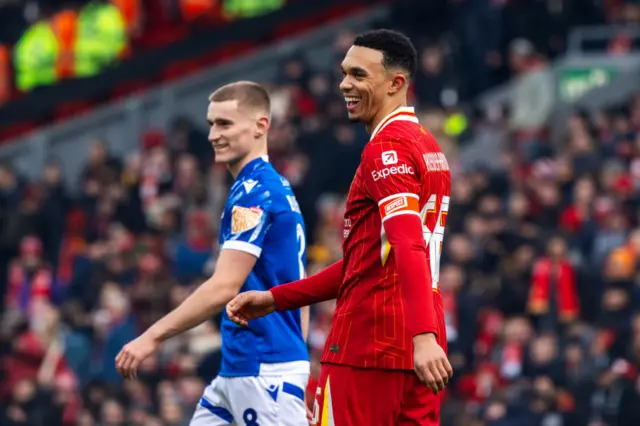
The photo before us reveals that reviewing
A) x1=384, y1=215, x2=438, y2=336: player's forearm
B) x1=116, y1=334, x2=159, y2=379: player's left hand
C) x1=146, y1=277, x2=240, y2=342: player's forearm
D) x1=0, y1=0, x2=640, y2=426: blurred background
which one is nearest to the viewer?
x1=384, y1=215, x2=438, y2=336: player's forearm

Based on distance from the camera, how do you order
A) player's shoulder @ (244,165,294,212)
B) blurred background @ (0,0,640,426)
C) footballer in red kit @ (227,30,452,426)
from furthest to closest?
blurred background @ (0,0,640,426) < player's shoulder @ (244,165,294,212) < footballer in red kit @ (227,30,452,426)

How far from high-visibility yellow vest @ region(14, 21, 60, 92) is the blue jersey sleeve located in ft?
54.9

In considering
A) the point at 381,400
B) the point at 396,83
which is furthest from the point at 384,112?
the point at 381,400

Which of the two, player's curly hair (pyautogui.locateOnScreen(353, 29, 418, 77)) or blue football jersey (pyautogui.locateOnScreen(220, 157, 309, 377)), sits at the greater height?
player's curly hair (pyautogui.locateOnScreen(353, 29, 418, 77))

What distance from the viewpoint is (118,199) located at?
1983 centimetres

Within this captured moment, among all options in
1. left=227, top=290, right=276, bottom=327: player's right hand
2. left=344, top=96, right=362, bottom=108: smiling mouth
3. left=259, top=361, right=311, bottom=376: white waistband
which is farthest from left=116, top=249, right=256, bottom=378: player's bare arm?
left=344, top=96, right=362, bottom=108: smiling mouth

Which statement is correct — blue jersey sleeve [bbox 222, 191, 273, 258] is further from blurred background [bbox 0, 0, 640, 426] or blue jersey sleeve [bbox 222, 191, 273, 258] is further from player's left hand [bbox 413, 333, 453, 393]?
blurred background [bbox 0, 0, 640, 426]

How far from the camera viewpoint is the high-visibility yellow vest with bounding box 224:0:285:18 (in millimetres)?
24625

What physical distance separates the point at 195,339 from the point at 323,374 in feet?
27.7

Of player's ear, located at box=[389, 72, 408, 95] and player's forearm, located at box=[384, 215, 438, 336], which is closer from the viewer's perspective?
player's forearm, located at box=[384, 215, 438, 336]

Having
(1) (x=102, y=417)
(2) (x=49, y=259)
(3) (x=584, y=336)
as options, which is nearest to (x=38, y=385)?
(1) (x=102, y=417)

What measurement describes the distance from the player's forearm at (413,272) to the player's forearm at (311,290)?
2.27ft

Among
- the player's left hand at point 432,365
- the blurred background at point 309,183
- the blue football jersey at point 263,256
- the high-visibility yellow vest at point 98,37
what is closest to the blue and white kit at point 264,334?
the blue football jersey at point 263,256

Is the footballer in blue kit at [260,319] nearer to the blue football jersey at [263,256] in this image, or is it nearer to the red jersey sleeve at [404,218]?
the blue football jersey at [263,256]
